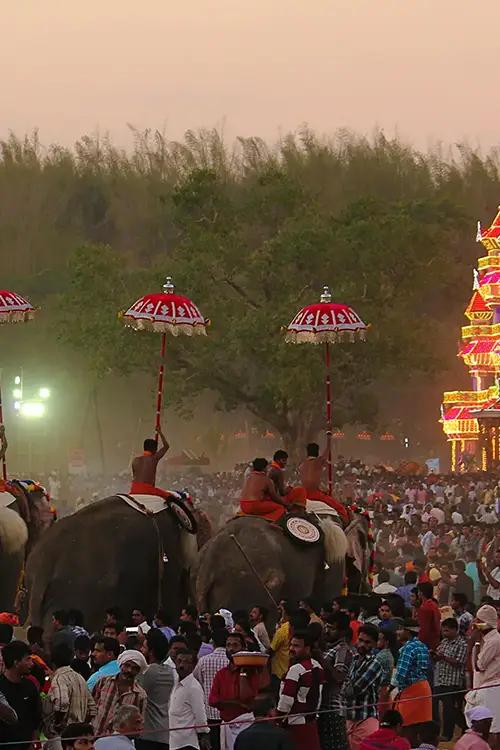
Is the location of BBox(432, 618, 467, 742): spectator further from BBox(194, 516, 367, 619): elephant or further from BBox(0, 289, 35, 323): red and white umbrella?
BBox(0, 289, 35, 323): red and white umbrella

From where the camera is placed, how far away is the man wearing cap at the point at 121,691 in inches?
436

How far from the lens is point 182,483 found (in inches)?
2312

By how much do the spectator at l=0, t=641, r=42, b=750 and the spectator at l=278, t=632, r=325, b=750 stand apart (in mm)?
1707

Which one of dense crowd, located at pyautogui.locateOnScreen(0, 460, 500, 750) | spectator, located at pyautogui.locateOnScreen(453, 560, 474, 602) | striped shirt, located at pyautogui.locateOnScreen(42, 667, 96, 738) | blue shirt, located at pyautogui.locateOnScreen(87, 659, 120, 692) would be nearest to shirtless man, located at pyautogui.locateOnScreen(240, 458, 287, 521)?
dense crowd, located at pyautogui.locateOnScreen(0, 460, 500, 750)

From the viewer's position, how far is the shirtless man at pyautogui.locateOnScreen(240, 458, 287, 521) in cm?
1842

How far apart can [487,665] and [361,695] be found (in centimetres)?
162

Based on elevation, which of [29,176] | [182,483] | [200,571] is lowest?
[200,571]

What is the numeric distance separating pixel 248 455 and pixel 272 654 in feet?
240

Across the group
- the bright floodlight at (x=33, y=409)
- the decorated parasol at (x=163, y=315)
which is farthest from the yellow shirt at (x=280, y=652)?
the bright floodlight at (x=33, y=409)

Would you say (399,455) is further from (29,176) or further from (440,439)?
(29,176)

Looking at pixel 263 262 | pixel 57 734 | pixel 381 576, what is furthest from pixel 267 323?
pixel 57 734

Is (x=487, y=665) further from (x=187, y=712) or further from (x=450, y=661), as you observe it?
(x=187, y=712)

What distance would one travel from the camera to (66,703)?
1088cm

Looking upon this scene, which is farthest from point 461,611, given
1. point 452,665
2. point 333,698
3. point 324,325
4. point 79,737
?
point 324,325
